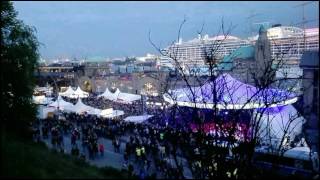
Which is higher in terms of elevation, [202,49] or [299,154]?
[202,49]

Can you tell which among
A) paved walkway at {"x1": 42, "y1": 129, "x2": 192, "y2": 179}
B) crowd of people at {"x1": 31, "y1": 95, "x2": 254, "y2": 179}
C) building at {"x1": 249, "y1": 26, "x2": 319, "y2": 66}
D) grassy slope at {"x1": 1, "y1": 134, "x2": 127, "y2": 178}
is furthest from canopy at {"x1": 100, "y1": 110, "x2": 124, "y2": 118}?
grassy slope at {"x1": 1, "y1": 134, "x2": 127, "y2": 178}

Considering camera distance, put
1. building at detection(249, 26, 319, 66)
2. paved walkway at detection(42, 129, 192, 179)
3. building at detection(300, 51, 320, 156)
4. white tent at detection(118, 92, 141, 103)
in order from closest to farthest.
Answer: building at detection(300, 51, 320, 156) < building at detection(249, 26, 319, 66) < paved walkway at detection(42, 129, 192, 179) < white tent at detection(118, 92, 141, 103)

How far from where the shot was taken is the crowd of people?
1209 centimetres

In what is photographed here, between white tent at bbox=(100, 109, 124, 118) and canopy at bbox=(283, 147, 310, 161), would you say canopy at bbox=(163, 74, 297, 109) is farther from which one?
white tent at bbox=(100, 109, 124, 118)

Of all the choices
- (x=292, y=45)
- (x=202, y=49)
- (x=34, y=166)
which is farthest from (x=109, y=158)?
(x=34, y=166)

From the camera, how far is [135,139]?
89.0 ft

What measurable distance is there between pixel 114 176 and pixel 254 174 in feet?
14.6

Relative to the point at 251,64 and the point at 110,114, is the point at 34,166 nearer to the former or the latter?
the point at 110,114

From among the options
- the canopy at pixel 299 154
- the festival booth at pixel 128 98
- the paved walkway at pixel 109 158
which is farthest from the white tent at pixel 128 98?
the canopy at pixel 299 154

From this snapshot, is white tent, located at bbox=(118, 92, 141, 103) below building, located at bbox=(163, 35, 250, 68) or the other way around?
below

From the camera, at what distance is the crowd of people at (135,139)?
1209 cm

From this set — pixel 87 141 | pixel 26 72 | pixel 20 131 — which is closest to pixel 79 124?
pixel 87 141

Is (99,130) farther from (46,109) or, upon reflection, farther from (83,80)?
(83,80)

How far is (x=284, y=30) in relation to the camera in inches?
4112
